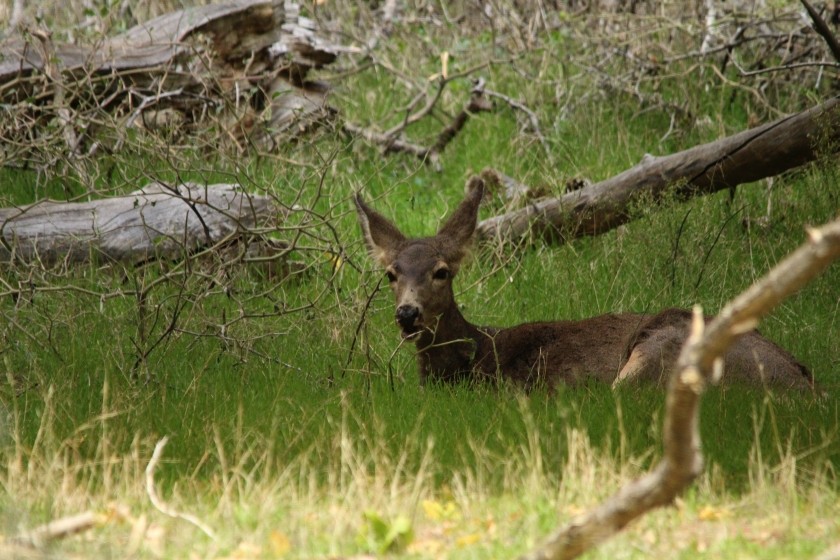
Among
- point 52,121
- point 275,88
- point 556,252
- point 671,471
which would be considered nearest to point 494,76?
point 275,88

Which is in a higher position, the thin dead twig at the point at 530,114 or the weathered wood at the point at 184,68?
the weathered wood at the point at 184,68

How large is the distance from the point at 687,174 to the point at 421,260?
255 cm

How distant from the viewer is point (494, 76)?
12.4 m

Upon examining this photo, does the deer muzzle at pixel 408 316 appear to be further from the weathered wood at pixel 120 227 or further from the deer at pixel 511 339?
the weathered wood at pixel 120 227

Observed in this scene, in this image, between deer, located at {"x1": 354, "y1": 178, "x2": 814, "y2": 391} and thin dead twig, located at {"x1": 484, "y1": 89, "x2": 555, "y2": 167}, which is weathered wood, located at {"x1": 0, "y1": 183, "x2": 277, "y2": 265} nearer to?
deer, located at {"x1": 354, "y1": 178, "x2": 814, "y2": 391}

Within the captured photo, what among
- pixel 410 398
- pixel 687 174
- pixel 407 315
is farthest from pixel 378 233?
pixel 687 174

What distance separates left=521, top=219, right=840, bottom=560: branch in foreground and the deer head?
3.73 meters

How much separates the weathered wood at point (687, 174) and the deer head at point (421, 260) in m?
0.66

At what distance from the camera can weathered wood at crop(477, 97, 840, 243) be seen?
8.32 meters

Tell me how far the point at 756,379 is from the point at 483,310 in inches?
98.3

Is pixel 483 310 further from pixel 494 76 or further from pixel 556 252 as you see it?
pixel 494 76

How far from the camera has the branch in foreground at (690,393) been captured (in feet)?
9.58

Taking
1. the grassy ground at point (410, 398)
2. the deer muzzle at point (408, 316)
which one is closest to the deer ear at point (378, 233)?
the grassy ground at point (410, 398)

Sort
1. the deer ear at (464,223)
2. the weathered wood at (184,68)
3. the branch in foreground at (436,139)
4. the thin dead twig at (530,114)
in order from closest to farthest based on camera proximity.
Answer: the deer ear at (464,223) < the weathered wood at (184,68) < the thin dead twig at (530,114) < the branch in foreground at (436,139)
